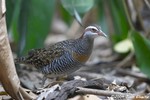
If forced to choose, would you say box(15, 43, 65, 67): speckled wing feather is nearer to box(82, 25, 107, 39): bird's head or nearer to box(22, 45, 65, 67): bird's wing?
box(22, 45, 65, 67): bird's wing

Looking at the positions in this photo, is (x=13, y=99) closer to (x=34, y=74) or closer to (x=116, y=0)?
(x=34, y=74)

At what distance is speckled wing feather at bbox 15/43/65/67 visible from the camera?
18.0ft

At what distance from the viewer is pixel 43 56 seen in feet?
18.2

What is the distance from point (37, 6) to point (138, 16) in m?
1.61

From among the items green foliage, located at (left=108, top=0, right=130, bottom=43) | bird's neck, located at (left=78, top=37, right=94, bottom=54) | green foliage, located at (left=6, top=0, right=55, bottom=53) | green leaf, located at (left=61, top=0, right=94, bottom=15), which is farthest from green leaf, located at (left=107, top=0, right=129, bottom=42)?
bird's neck, located at (left=78, top=37, right=94, bottom=54)

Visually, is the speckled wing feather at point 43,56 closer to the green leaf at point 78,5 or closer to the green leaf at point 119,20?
the green leaf at point 78,5

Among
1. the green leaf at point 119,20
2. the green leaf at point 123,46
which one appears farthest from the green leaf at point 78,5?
the green leaf at point 123,46

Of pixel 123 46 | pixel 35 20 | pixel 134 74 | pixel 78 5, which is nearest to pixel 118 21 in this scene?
pixel 123 46

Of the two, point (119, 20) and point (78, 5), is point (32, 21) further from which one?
point (119, 20)

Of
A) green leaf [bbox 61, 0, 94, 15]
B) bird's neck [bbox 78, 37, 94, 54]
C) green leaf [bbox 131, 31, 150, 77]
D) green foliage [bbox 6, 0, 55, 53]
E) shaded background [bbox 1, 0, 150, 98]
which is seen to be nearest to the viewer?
bird's neck [bbox 78, 37, 94, 54]

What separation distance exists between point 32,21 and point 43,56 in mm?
1423

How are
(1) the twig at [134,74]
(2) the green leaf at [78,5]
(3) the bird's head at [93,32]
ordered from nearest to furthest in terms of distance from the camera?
(3) the bird's head at [93,32], (2) the green leaf at [78,5], (1) the twig at [134,74]

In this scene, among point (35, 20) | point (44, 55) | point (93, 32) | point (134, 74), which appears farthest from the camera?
point (134, 74)

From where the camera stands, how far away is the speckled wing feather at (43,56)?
5.50 meters
